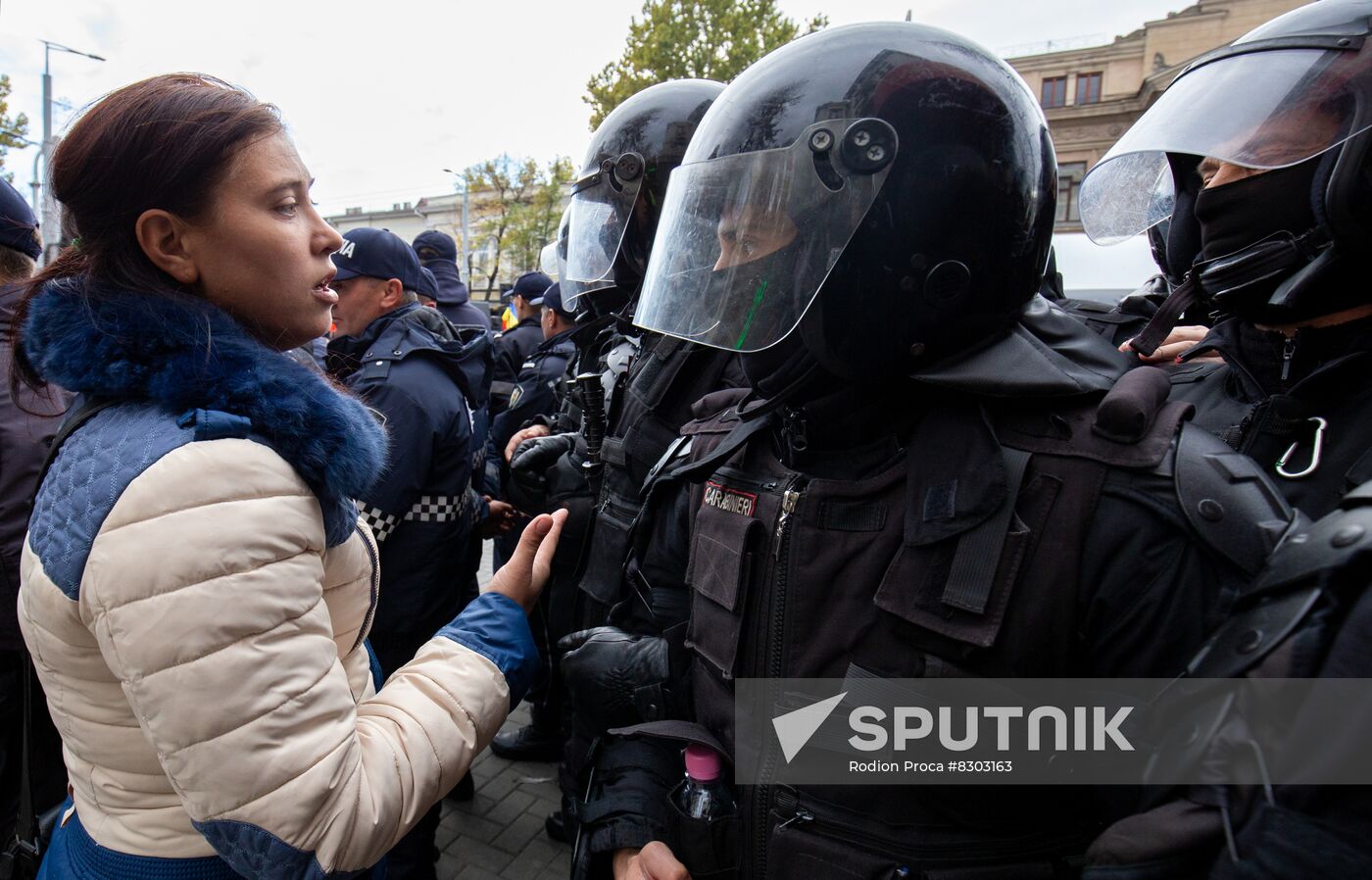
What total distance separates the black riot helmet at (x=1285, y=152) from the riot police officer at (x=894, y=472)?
47cm

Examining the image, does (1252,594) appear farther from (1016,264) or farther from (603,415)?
(603,415)

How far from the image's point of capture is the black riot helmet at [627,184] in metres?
3.23

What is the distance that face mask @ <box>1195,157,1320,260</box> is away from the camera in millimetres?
1555

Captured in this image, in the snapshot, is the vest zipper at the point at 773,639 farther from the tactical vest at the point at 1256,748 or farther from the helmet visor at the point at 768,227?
the tactical vest at the point at 1256,748

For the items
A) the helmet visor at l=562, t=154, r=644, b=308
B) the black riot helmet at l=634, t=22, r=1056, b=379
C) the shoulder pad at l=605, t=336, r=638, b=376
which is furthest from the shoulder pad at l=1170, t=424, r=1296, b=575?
the helmet visor at l=562, t=154, r=644, b=308

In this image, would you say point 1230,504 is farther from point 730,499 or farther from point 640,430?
point 640,430

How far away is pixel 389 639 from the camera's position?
291 cm

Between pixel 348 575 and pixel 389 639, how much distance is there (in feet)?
5.68

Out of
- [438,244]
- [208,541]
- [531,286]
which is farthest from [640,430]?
[438,244]

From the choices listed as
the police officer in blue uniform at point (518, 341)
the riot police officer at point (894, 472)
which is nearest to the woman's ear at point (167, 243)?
the riot police officer at point (894, 472)

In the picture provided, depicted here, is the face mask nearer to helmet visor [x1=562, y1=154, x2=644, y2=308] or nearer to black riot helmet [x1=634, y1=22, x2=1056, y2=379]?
black riot helmet [x1=634, y1=22, x2=1056, y2=379]

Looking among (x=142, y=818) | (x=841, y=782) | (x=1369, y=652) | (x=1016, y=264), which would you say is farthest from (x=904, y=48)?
(x=142, y=818)

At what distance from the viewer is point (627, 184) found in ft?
10.7

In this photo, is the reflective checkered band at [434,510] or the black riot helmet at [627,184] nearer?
the reflective checkered band at [434,510]
